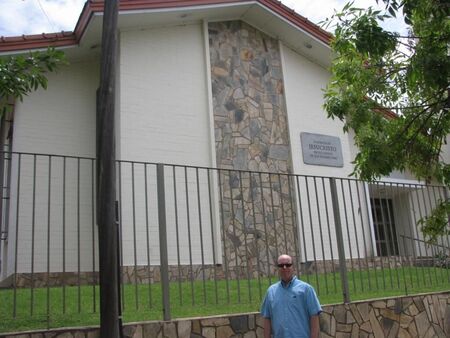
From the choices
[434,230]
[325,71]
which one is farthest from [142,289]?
[325,71]

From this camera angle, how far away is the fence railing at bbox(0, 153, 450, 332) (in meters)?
5.61

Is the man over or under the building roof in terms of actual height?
under

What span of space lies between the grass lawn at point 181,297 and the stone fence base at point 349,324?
20cm

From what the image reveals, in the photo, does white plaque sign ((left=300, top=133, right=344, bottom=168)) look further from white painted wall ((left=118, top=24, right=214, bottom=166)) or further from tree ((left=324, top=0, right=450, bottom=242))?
tree ((left=324, top=0, right=450, bottom=242))

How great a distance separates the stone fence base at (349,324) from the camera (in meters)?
5.11

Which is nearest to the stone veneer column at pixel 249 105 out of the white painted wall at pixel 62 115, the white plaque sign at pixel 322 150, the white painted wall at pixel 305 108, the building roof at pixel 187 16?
the white painted wall at pixel 305 108

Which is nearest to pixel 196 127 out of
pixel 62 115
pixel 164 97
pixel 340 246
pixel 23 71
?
pixel 164 97

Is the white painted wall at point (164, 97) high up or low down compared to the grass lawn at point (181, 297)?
up

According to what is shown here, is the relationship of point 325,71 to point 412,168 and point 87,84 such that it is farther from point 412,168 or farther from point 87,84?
point 412,168

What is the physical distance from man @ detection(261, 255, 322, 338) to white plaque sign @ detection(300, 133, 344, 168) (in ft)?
27.3

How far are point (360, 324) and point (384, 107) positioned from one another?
2766 mm

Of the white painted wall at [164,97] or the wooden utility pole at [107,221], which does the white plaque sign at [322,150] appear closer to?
the white painted wall at [164,97]

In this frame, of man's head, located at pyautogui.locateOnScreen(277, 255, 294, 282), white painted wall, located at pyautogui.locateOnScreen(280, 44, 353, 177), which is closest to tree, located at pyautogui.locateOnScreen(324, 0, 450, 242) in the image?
man's head, located at pyautogui.locateOnScreen(277, 255, 294, 282)

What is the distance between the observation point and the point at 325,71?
47.6 ft
